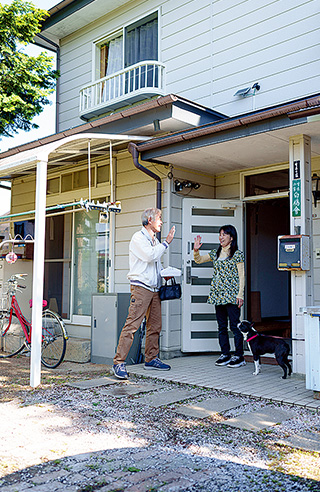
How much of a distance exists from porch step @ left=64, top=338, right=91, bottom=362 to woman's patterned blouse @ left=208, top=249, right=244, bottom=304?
1935mm

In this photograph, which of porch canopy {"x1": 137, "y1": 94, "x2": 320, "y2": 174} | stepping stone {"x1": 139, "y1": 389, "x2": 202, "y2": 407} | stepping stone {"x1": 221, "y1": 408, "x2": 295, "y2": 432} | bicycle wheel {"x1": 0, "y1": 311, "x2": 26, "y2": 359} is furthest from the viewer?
bicycle wheel {"x1": 0, "y1": 311, "x2": 26, "y2": 359}

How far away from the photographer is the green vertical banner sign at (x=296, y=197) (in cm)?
497

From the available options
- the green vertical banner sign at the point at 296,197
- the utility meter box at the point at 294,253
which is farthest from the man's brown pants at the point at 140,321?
the green vertical banner sign at the point at 296,197

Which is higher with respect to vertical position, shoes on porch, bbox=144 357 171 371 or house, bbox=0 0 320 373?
house, bbox=0 0 320 373

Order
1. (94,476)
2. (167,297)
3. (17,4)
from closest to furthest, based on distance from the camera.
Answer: (94,476)
(167,297)
(17,4)

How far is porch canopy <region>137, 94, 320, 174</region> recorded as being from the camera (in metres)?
4.63

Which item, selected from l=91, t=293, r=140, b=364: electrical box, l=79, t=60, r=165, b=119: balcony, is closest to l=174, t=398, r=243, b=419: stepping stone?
l=91, t=293, r=140, b=364: electrical box

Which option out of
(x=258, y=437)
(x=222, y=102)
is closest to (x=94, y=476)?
(x=258, y=437)

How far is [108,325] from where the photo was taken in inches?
243

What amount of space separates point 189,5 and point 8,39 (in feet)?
11.0

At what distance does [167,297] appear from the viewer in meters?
5.27

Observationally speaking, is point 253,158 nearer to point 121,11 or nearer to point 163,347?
point 163,347

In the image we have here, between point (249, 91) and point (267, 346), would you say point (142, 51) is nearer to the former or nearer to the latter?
point (249, 91)

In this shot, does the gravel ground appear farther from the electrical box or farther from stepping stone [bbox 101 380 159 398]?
the electrical box
